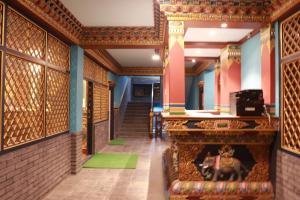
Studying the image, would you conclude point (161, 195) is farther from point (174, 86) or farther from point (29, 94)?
point (29, 94)

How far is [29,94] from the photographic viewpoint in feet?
11.2

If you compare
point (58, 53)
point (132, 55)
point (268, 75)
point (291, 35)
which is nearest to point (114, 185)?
point (58, 53)

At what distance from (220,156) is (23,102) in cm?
277

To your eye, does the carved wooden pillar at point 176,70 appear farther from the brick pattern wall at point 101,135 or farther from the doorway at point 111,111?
the doorway at point 111,111

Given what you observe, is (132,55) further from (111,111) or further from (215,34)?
(215,34)

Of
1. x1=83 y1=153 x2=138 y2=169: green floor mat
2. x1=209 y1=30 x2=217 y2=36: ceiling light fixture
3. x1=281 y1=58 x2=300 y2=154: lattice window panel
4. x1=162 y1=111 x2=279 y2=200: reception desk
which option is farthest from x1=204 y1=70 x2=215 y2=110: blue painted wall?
x1=281 y1=58 x2=300 y2=154: lattice window panel

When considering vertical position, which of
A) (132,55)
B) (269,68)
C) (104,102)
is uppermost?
(132,55)

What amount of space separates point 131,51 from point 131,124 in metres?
4.77

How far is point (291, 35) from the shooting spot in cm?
297

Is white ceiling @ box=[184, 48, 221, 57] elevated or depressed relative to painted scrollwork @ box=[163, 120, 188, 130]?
elevated

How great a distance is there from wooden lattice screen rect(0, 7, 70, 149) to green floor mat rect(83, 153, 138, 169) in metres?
1.45

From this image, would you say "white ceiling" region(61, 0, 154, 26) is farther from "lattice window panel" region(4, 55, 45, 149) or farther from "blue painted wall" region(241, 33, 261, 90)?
"blue painted wall" region(241, 33, 261, 90)

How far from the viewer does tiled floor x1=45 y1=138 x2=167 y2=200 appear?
3734 mm

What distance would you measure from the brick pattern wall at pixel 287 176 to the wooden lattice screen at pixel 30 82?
3.36 m
